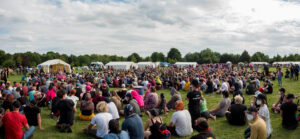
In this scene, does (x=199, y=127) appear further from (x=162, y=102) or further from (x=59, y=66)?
(x=59, y=66)

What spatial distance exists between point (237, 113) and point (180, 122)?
2.38 meters

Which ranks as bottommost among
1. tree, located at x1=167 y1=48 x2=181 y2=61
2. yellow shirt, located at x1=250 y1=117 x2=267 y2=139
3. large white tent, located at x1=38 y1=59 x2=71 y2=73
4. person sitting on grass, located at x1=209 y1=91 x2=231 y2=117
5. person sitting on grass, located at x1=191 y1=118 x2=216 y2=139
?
person sitting on grass, located at x1=209 y1=91 x2=231 y2=117

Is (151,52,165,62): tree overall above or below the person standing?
above

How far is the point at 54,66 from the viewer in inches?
1318

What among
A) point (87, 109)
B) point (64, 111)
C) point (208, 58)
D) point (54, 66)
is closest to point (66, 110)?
point (64, 111)

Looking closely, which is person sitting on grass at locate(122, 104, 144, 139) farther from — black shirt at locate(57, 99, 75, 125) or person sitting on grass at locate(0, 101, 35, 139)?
person sitting on grass at locate(0, 101, 35, 139)

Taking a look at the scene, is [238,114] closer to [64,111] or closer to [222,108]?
[222,108]

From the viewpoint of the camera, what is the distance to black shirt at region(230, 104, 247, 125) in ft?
21.2

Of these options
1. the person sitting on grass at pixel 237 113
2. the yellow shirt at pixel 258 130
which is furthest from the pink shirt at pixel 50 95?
the yellow shirt at pixel 258 130

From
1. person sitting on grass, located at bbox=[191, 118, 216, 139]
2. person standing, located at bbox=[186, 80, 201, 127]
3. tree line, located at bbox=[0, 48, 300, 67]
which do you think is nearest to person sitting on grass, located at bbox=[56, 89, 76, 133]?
person standing, located at bbox=[186, 80, 201, 127]

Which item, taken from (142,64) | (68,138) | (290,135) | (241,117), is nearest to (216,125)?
(241,117)

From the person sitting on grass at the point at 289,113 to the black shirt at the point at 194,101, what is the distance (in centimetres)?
258

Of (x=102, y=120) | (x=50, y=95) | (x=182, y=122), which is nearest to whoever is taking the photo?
(x=102, y=120)

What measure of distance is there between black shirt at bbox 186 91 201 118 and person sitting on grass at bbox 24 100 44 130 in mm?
4700
